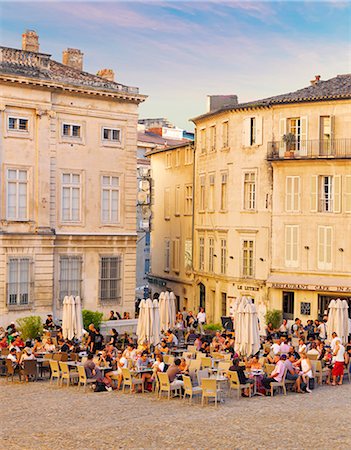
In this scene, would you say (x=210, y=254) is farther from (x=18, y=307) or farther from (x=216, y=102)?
(x=18, y=307)

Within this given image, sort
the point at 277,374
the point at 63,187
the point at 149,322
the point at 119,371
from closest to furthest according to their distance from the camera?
the point at 277,374 → the point at 119,371 → the point at 149,322 → the point at 63,187

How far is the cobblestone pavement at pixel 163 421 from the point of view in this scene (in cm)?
1772

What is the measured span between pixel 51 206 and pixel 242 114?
13.3 meters

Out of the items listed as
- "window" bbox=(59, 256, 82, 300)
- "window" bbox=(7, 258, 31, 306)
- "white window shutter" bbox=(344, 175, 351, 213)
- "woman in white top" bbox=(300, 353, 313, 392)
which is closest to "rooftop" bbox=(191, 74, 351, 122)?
"white window shutter" bbox=(344, 175, 351, 213)

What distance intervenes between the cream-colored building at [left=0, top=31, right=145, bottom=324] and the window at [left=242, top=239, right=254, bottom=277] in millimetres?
7340

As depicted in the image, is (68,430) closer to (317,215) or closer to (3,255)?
(3,255)

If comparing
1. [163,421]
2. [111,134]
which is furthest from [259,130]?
[163,421]

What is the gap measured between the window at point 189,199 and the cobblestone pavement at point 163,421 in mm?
29401

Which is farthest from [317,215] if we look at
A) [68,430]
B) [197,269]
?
[68,430]

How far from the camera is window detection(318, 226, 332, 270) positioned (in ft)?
140

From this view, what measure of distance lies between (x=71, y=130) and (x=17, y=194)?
14.2ft

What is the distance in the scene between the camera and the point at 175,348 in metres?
29.5

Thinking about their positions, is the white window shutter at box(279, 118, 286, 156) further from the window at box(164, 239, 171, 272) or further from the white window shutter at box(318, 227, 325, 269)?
the window at box(164, 239, 171, 272)

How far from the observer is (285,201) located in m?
44.0
